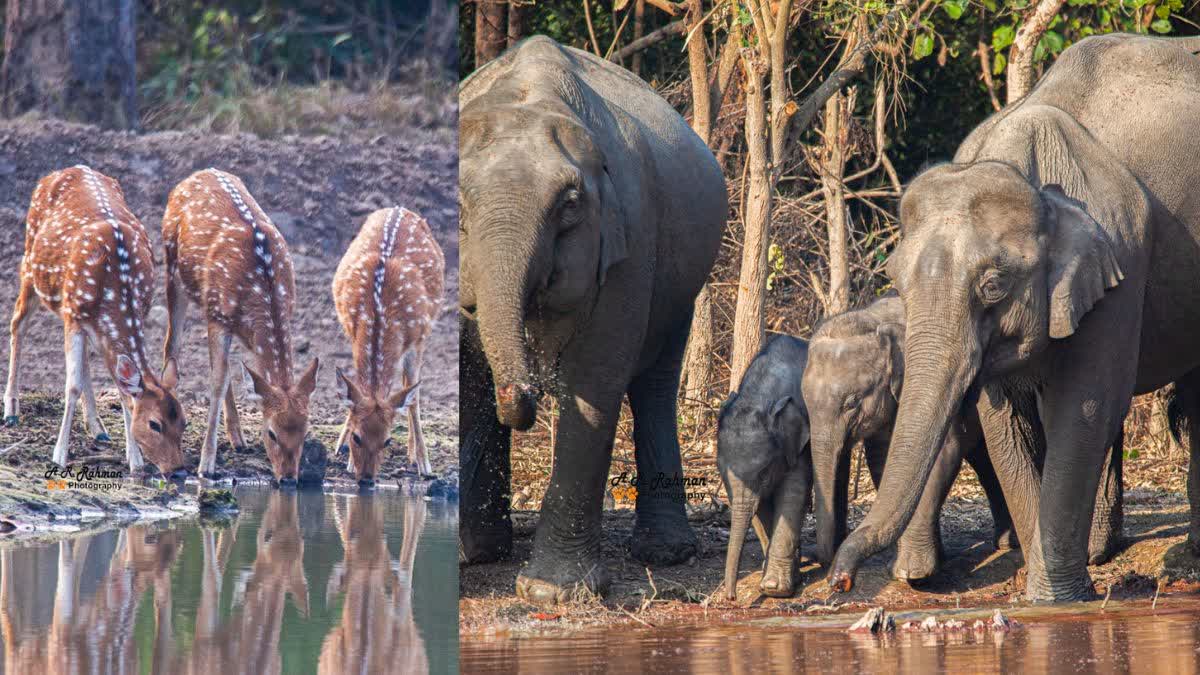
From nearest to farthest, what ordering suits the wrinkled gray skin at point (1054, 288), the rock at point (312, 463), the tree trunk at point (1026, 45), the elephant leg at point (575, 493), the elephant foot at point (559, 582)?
the rock at point (312, 463), the wrinkled gray skin at point (1054, 288), the elephant foot at point (559, 582), the elephant leg at point (575, 493), the tree trunk at point (1026, 45)

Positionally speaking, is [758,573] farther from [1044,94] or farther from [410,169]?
[410,169]

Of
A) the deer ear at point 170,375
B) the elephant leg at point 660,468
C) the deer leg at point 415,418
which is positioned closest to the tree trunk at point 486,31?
the elephant leg at point 660,468

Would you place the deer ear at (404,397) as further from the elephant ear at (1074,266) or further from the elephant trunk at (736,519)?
the elephant ear at (1074,266)

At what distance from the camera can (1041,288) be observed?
7.32m

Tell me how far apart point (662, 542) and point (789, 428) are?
3.05 ft

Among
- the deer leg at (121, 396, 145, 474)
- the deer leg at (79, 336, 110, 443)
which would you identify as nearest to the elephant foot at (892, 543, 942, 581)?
the deer leg at (121, 396, 145, 474)

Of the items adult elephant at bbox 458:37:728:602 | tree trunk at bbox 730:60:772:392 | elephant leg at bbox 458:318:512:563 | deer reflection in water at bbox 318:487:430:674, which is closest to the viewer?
deer reflection in water at bbox 318:487:430:674

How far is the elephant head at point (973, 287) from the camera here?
281 inches

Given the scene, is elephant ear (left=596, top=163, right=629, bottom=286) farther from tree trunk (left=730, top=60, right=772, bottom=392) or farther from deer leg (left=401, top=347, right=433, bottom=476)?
tree trunk (left=730, top=60, right=772, bottom=392)

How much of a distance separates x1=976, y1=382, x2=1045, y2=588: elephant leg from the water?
9.59ft

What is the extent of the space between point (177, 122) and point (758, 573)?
3.35 m

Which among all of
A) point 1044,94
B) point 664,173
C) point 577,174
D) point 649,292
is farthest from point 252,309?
point 1044,94

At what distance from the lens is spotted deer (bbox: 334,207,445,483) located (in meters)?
5.99

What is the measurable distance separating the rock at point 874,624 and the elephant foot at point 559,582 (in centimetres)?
121
